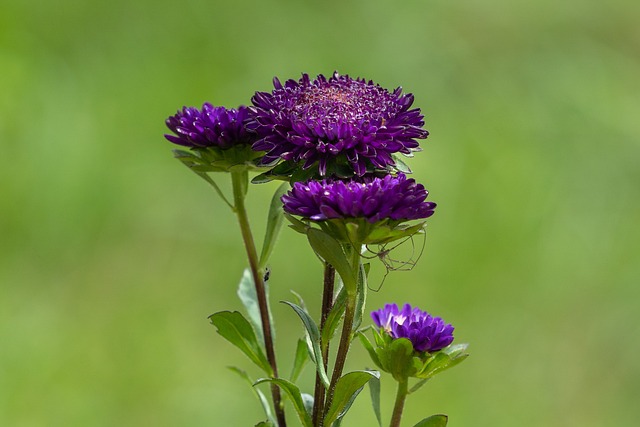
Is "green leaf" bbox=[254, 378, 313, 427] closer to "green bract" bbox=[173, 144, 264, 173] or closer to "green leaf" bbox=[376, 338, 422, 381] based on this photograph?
"green leaf" bbox=[376, 338, 422, 381]

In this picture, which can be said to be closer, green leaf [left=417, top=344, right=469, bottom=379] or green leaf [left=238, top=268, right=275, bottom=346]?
green leaf [left=417, top=344, right=469, bottom=379]

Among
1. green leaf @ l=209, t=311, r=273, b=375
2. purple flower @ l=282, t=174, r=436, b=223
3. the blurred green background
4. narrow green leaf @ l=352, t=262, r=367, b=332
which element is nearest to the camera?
purple flower @ l=282, t=174, r=436, b=223

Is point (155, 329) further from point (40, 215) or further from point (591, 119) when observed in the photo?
point (591, 119)

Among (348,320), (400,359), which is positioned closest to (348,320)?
(348,320)

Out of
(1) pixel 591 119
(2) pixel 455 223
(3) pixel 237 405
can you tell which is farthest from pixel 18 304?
(1) pixel 591 119

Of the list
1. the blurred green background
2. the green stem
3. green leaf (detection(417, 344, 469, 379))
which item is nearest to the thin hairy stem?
the green stem
